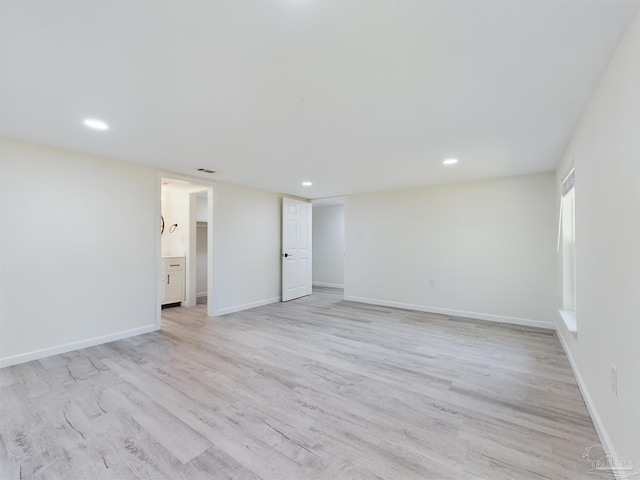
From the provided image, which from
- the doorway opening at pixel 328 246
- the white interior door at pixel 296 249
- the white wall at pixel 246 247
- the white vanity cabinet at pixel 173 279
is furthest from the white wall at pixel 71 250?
the doorway opening at pixel 328 246

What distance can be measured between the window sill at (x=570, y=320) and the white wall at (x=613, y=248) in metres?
0.35

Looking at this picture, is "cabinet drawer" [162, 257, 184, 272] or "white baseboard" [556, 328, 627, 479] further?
"cabinet drawer" [162, 257, 184, 272]

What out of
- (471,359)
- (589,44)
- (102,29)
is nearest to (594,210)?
(589,44)

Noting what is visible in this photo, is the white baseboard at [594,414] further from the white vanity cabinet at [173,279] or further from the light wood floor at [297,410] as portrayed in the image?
the white vanity cabinet at [173,279]

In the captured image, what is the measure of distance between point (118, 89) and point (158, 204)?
228 cm

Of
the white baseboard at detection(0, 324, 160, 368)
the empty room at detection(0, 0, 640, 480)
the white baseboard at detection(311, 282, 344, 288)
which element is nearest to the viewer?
the empty room at detection(0, 0, 640, 480)

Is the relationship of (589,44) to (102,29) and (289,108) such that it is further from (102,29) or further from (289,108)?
(102,29)

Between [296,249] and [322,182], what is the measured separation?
6.47 ft

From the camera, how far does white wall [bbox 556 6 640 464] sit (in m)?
1.25

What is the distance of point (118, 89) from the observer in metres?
1.83

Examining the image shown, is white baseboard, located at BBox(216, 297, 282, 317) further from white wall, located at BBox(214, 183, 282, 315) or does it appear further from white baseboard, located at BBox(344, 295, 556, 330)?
white baseboard, located at BBox(344, 295, 556, 330)

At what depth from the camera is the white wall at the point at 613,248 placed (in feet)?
4.09

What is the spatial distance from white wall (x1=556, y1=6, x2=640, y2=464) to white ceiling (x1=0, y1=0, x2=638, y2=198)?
21 cm

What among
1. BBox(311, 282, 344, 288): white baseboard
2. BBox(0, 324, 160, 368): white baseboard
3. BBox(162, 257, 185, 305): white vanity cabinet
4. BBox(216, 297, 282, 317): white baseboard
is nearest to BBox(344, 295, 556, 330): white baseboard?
BBox(216, 297, 282, 317): white baseboard
